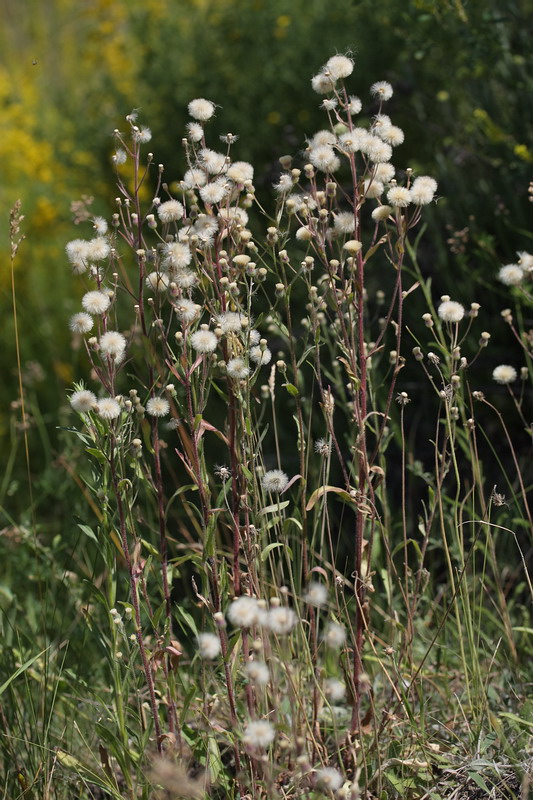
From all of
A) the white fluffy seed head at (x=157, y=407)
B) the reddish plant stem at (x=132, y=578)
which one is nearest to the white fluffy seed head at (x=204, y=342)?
the white fluffy seed head at (x=157, y=407)

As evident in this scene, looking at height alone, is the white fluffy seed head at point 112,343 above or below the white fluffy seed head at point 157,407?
above

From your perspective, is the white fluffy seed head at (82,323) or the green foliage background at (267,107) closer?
the white fluffy seed head at (82,323)

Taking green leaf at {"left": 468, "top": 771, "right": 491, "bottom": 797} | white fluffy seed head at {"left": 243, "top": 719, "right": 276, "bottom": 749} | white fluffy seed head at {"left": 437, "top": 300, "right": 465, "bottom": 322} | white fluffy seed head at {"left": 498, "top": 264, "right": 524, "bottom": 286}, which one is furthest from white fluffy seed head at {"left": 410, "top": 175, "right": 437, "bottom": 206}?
green leaf at {"left": 468, "top": 771, "right": 491, "bottom": 797}

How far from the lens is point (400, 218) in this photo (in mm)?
1556

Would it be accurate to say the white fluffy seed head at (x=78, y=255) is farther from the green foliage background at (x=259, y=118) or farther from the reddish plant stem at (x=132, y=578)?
the green foliage background at (x=259, y=118)

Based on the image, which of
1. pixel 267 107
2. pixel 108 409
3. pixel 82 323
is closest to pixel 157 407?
pixel 108 409

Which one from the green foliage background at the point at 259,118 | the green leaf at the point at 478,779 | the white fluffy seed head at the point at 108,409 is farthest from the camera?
the green foliage background at the point at 259,118

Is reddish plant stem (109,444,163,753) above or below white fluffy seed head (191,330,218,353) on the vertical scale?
below

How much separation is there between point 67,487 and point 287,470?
81 centimetres

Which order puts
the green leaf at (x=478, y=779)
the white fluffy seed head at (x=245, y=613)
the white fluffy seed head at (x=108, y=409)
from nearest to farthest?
the white fluffy seed head at (x=245, y=613)
the white fluffy seed head at (x=108, y=409)
the green leaf at (x=478, y=779)

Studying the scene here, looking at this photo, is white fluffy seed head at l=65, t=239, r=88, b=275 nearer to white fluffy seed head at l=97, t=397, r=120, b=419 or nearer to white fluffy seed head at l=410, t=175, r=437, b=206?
white fluffy seed head at l=97, t=397, r=120, b=419

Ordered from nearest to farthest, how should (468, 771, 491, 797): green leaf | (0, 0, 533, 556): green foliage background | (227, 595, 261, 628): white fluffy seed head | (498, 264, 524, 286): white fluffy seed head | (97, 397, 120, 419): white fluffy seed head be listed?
1. (227, 595, 261, 628): white fluffy seed head
2. (97, 397, 120, 419): white fluffy seed head
3. (468, 771, 491, 797): green leaf
4. (498, 264, 524, 286): white fluffy seed head
5. (0, 0, 533, 556): green foliage background

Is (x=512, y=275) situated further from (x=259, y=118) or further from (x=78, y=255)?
(x=259, y=118)

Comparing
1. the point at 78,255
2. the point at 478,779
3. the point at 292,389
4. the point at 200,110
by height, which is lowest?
the point at 478,779
